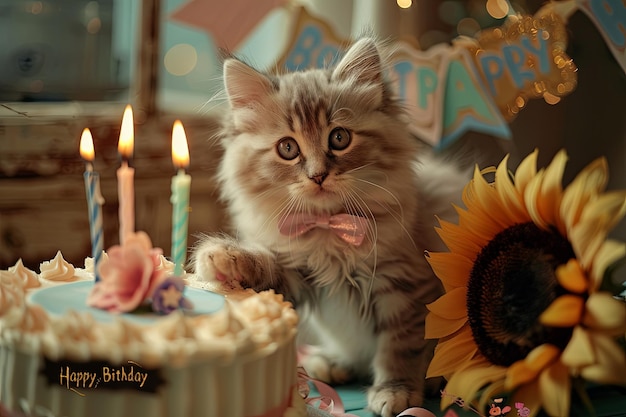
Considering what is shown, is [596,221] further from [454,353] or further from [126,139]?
[126,139]

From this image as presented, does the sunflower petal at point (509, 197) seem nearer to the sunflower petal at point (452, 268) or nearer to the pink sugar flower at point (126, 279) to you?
the sunflower petal at point (452, 268)

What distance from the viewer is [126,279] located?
84 centimetres

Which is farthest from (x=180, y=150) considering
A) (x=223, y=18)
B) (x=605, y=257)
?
(x=223, y=18)

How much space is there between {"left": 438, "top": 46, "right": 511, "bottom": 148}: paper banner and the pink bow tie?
0.76m

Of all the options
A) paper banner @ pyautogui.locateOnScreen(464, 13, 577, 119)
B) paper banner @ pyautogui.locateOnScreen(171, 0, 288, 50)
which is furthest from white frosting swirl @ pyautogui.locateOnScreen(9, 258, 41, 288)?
paper banner @ pyautogui.locateOnScreen(464, 13, 577, 119)

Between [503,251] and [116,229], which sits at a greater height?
[503,251]

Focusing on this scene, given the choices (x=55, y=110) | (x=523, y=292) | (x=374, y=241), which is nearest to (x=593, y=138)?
(x=374, y=241)

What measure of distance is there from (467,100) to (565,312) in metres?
1.06

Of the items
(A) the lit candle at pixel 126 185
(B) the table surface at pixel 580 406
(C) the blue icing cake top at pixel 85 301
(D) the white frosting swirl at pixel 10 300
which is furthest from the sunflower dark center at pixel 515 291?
(D) the white frosting swirl at pixel 10 300

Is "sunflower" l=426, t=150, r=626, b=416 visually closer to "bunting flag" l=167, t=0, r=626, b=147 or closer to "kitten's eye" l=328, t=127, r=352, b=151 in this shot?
"kitten's eye" l=328, t=127, r=352, b=151

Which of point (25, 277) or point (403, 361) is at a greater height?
point (25, 277)

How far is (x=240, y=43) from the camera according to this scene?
1788mm

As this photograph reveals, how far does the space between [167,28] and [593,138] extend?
1191 mm

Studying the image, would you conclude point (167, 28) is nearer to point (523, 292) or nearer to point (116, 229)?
point (116, 229)
